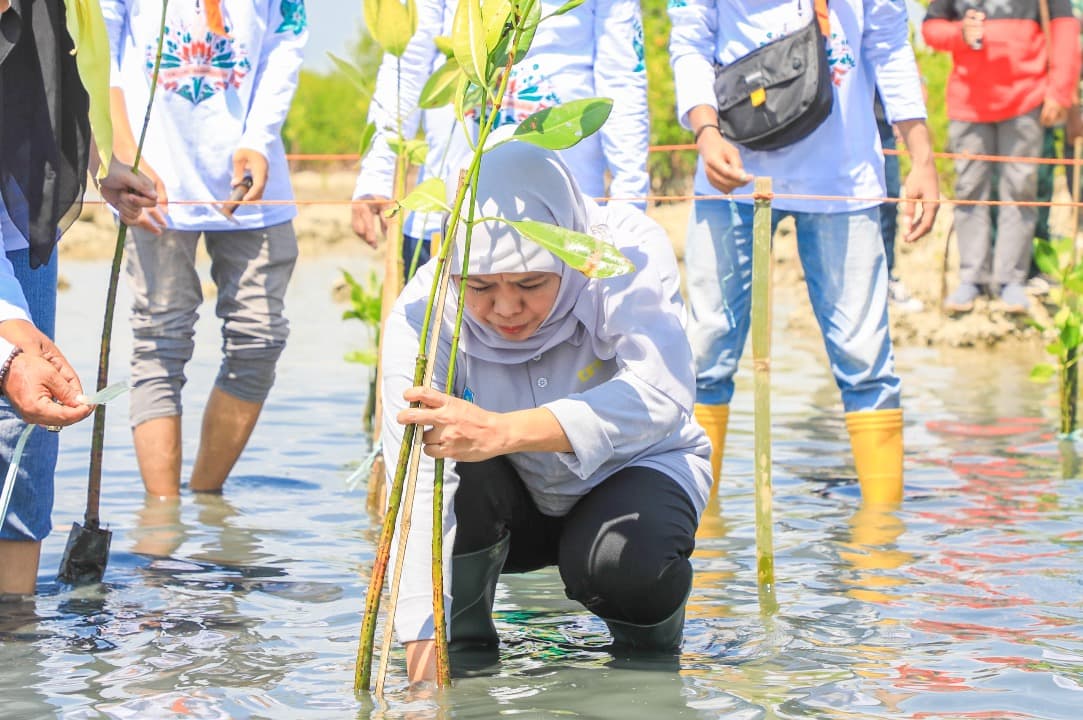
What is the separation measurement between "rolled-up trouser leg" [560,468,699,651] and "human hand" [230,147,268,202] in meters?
1.84

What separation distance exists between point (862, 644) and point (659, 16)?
13.9 meters

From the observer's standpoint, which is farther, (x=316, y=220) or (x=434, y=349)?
(x=316, y=220)

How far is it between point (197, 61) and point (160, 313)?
787 mm

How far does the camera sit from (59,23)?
3586 millimetres

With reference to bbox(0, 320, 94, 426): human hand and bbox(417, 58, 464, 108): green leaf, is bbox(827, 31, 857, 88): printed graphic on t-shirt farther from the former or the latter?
bbox(0, 320, 94, 426): human hand

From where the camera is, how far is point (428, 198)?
2.97m

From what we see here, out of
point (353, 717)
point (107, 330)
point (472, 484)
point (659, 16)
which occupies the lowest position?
point (353, 717)

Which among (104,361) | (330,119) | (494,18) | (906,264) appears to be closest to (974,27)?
(906,264)

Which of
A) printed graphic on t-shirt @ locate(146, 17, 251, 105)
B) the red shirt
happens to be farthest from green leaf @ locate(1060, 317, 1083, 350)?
printed graphic on t-shirt @ locate(146, 17, 251, 105)

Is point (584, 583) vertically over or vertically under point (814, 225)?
under

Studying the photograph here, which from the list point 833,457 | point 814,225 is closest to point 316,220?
point 833,457

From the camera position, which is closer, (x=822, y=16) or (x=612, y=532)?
(x=612, y=532)

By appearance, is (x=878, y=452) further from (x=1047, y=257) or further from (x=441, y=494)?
(x=441, y=494)

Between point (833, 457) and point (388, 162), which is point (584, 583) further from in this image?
point (833, 457)
